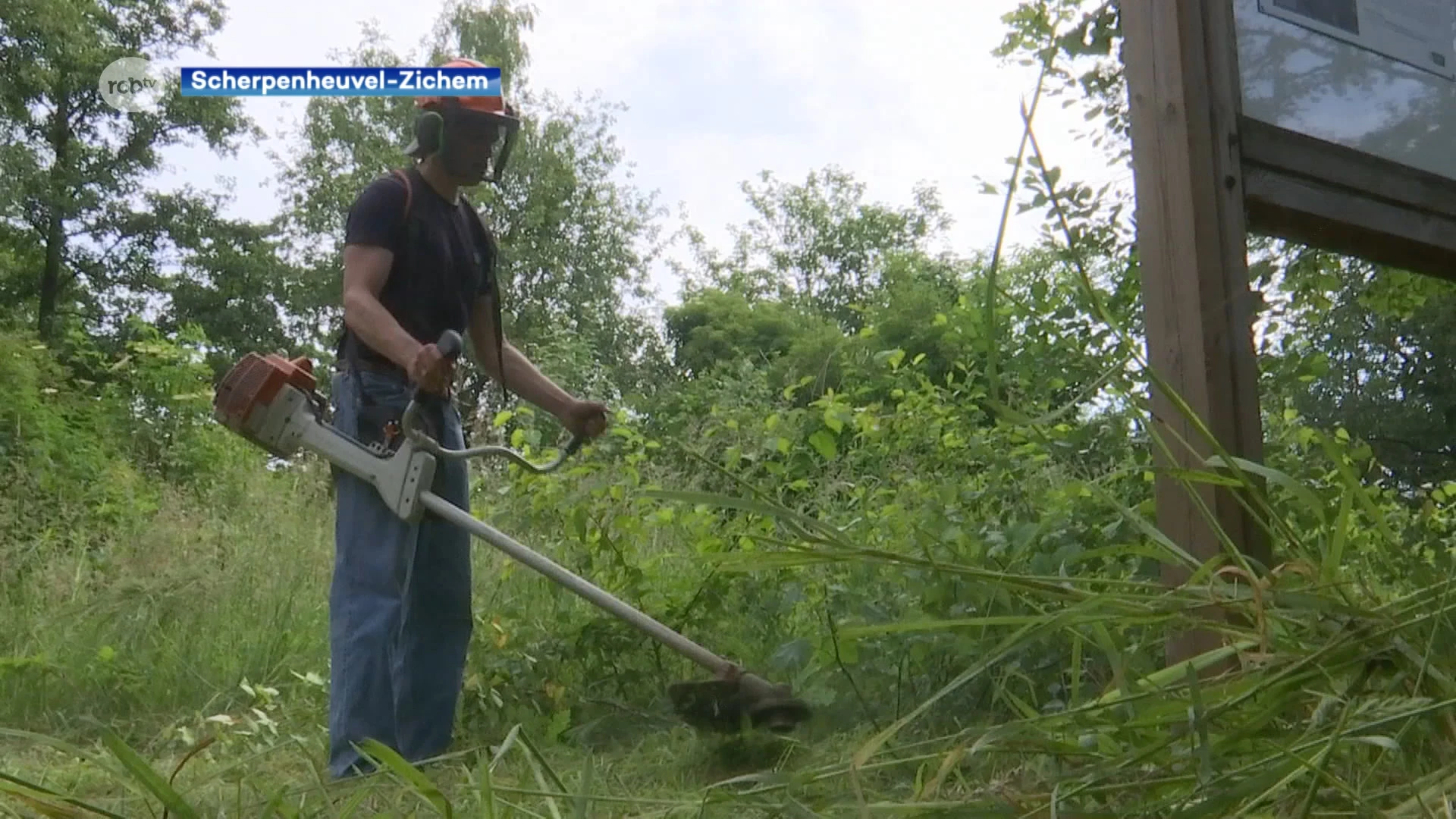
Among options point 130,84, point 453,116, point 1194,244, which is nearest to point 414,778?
point 1194,244

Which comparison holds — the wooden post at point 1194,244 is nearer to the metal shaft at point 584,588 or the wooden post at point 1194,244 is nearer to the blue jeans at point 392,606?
the metal shaft at point 584,588

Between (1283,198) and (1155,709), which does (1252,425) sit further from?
(1155,709)

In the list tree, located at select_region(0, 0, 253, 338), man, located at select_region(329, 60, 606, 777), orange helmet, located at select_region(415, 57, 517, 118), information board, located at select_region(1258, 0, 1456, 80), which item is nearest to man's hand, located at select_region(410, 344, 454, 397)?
man, located at select_region(329, 60, 606, 777)

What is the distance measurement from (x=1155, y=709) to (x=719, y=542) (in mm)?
1985

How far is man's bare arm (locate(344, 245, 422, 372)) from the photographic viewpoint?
2449mm

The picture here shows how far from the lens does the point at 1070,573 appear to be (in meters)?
2.41

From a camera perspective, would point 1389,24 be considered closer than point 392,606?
Yes

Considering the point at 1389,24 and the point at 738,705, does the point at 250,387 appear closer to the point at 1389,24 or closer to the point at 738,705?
the point at 738,705

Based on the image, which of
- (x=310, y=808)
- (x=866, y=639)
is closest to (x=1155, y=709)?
(x=310, y=808)

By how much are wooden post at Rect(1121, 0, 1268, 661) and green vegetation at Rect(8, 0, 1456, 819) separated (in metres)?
0.12

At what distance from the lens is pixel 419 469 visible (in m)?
2.46

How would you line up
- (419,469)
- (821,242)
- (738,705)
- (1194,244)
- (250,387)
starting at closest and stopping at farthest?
(1194,244), (738,705), (419,469), (250,387), (821,242)

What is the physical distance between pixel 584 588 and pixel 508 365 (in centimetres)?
85

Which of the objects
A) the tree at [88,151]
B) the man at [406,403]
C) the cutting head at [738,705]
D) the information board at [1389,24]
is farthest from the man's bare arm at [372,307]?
the tree at [88,151]
